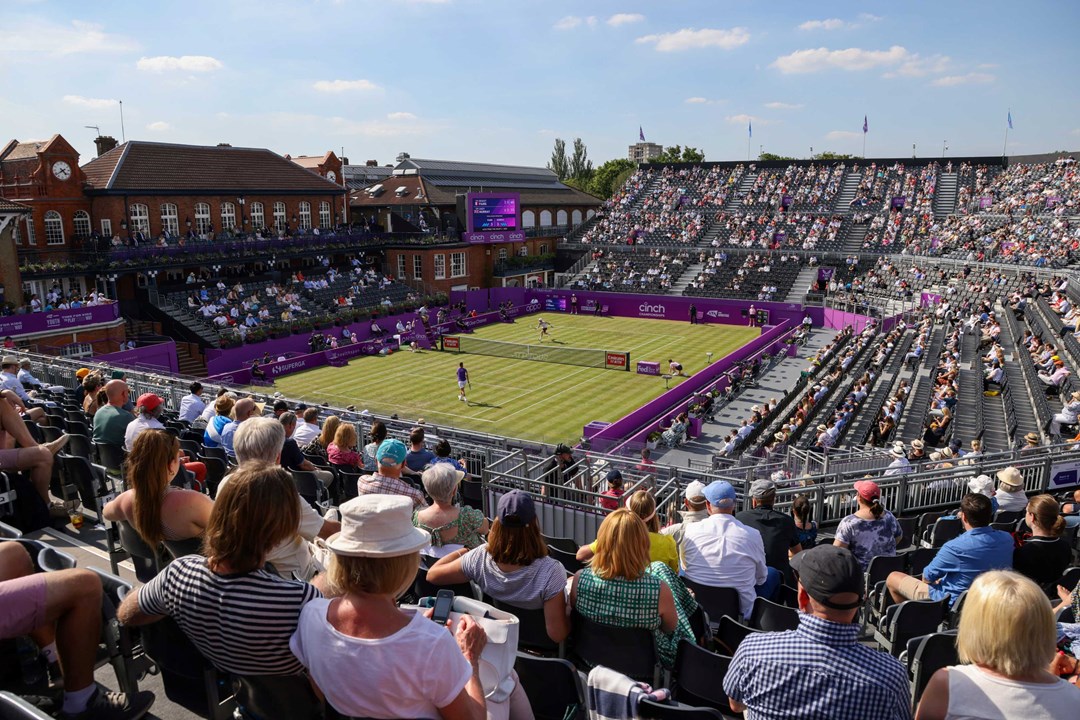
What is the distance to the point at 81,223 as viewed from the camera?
39906mm

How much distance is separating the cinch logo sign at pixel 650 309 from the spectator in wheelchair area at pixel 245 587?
5033cm

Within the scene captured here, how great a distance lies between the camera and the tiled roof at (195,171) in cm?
4156

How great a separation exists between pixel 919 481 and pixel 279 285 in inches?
1566

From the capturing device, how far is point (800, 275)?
176ft

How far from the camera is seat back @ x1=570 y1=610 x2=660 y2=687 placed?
4809 mm

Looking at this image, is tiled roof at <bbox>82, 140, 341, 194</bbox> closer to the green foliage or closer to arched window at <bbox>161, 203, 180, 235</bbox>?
arched window at <bbox>161, 203, 180, 235</bbox>

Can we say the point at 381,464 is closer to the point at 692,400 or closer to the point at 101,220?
the point at 692,400

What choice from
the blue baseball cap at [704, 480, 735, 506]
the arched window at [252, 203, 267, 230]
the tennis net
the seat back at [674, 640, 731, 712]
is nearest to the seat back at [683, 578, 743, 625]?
the blue baseball cap at [704, 480, 735, 506]

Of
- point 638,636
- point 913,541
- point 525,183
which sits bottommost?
point 913,541

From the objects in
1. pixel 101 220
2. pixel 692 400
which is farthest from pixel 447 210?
pixel 692 400

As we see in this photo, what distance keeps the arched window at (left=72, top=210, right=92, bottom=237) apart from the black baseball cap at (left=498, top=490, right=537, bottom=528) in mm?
42469

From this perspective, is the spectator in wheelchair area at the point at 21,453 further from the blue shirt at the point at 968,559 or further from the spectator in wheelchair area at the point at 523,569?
the blue shirt at the point at 968,559

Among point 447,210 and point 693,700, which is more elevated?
point 447,210

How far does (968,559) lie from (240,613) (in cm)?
558
